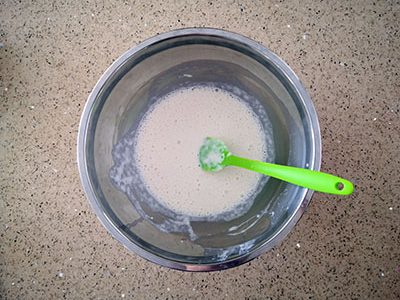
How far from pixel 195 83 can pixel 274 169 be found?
248mm

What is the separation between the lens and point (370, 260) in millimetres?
997

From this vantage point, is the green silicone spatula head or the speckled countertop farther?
the speckled countertop

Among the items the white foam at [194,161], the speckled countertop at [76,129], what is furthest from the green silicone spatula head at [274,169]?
the speckled countertop at [76,129]

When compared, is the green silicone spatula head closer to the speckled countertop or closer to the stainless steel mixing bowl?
the stainless steel mixing bowl

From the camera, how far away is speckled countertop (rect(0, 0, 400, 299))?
978mm

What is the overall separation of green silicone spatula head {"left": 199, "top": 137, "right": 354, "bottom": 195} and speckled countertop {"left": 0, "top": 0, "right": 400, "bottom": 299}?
170mm

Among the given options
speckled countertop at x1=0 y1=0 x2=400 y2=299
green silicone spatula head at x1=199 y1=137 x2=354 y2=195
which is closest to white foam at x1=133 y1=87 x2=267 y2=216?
green silicone spatula head at x1=199 y1=137 x2=354 y2=195

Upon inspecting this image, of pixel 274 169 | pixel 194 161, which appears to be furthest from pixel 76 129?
pixel 274 169

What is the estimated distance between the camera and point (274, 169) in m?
0.80

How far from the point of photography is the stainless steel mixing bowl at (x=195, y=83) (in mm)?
829

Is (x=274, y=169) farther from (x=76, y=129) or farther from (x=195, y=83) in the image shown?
(x=76, y=129)

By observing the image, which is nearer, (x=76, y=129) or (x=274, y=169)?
(x=274, y=169)

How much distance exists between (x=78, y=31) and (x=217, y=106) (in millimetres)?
321

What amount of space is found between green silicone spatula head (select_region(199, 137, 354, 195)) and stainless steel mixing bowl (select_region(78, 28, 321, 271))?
6 cm
